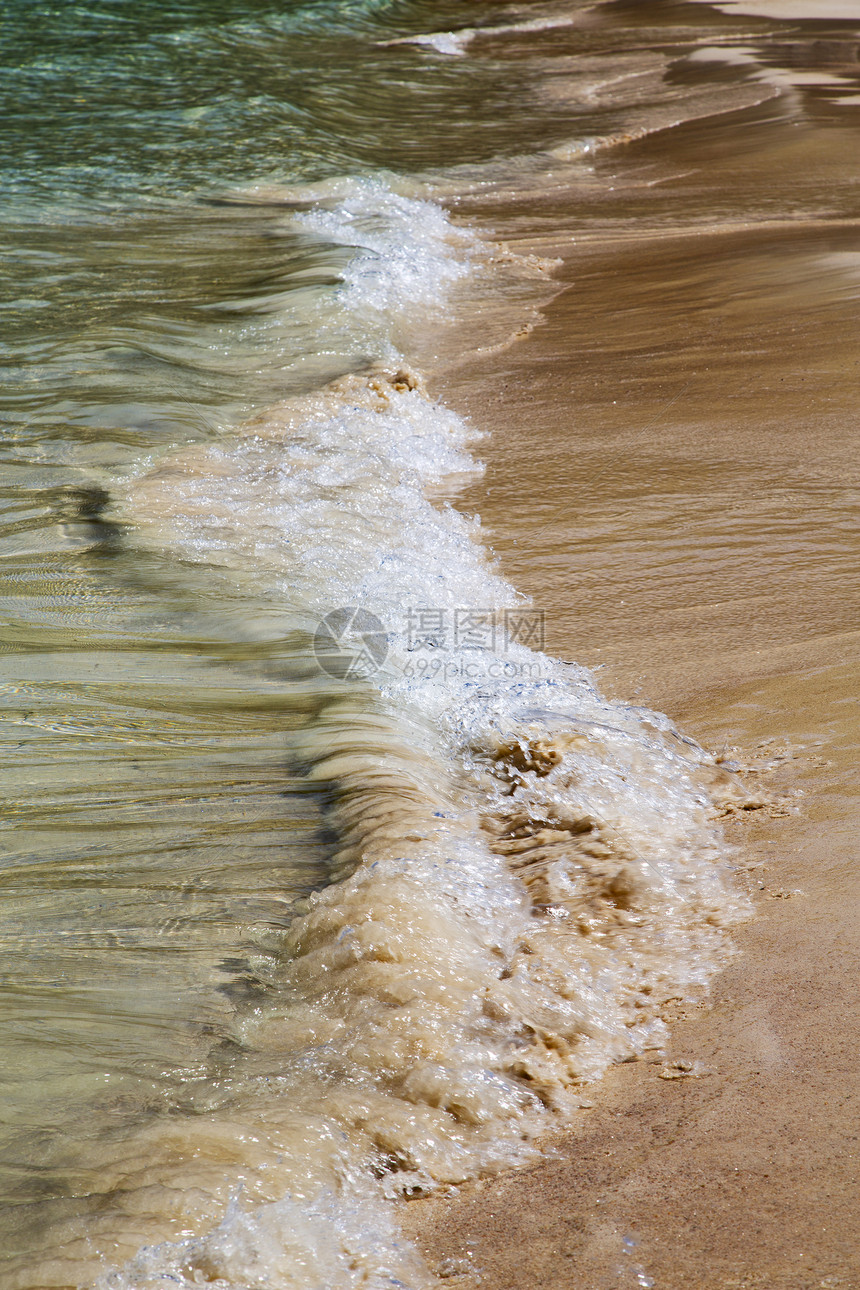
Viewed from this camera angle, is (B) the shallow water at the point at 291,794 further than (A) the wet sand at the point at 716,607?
Yes

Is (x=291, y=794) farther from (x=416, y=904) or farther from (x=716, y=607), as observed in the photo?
(x=716, y=607)

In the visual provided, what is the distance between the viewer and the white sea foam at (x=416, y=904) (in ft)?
5.49

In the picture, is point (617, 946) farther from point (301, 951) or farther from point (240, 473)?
point (240, 473)

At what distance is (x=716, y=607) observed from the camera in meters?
3.32

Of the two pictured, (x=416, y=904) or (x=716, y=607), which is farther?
(x=716, y=607)

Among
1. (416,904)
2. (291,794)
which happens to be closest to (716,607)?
(291,794)

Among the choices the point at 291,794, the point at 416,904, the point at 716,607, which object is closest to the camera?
the point at 416,904

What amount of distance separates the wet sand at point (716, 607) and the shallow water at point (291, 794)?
9 cm

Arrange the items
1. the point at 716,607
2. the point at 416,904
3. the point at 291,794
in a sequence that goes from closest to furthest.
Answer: the point at 416,904 → the point at 291,794 → the point at 716,607

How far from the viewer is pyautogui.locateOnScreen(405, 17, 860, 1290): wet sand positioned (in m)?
1.59

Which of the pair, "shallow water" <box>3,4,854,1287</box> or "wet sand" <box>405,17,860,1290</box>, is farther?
"shallow water" <box>3,4,854,1287</box>

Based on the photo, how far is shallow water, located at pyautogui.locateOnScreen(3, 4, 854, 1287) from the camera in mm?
1728

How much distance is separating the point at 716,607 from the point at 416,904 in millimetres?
1591

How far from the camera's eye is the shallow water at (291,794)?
5.67ft
